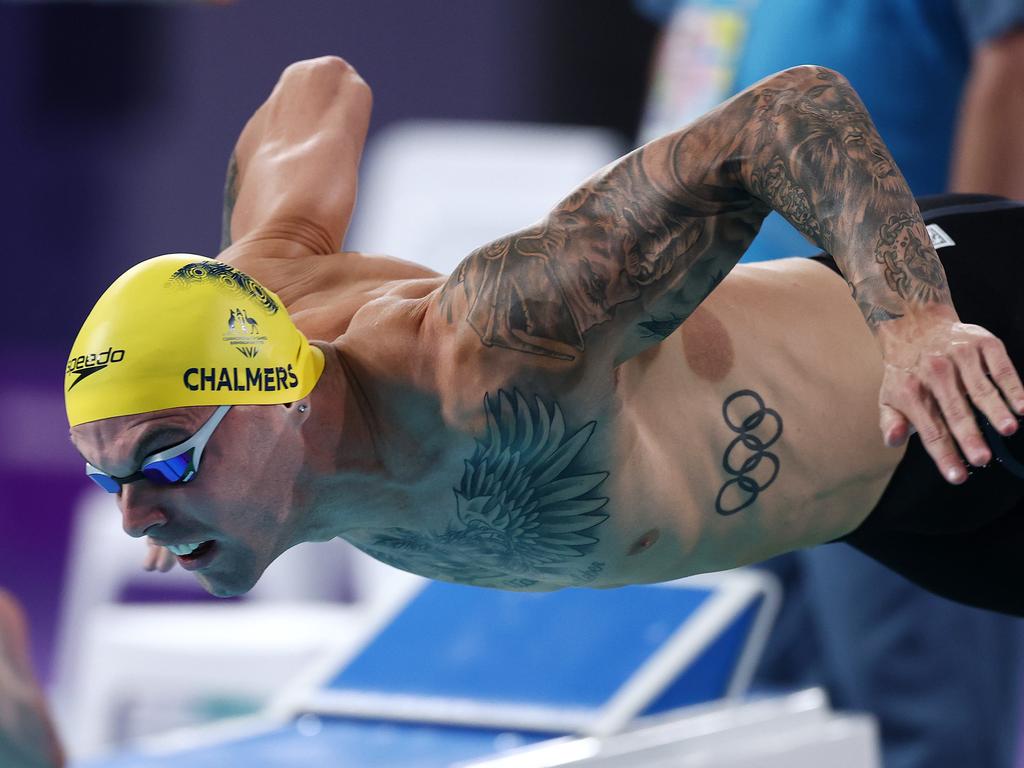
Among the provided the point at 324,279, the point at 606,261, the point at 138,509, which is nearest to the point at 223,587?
the point at 138,509

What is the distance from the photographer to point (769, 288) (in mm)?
1931

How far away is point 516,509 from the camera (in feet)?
5.85

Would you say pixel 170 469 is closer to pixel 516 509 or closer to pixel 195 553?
pixel 195 553

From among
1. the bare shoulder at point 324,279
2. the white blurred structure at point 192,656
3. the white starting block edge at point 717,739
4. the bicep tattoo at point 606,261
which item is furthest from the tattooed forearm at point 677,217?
the white blurred structure at point 192,656

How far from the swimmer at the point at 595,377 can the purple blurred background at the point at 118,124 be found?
11.9 feet

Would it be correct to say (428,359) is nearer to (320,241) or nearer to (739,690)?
(320,241)

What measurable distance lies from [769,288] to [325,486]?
599 mm

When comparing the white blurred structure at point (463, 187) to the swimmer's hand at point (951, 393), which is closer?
the swimmer's hand at point (951, 393)

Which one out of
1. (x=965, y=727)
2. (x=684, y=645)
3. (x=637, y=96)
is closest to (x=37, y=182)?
(x=637, y=96)

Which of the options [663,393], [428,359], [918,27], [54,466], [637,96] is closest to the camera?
[428,359]

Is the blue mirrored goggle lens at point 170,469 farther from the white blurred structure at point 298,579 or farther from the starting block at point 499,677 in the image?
the white blurred structure at point 298,579

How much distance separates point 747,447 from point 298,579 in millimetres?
3098

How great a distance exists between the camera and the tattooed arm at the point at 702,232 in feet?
4.90

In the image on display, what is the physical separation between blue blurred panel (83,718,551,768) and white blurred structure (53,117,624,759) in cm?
39
